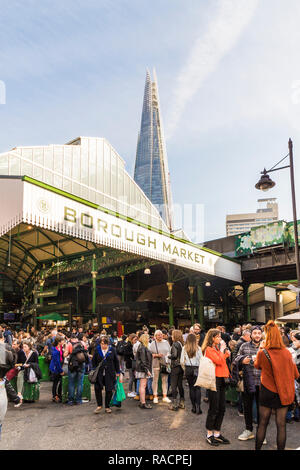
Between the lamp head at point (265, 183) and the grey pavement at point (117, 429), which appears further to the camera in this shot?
the lamp head at point (265, 183)

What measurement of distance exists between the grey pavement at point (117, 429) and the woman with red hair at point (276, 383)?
91 cm

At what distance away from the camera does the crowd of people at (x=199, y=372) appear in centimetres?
495

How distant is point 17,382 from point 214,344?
631 centimetres

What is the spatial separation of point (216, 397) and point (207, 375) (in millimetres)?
365

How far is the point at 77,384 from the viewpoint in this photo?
940 cm

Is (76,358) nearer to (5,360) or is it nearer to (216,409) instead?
(5,360)

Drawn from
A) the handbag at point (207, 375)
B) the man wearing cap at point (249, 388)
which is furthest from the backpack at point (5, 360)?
the man wearing cap at point (249, 388)

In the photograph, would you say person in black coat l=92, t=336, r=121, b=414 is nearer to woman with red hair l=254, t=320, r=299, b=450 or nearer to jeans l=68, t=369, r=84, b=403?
jeans l=68, t=369, r=84, b=403

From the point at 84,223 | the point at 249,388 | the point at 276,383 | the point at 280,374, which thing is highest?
the point at 84,223

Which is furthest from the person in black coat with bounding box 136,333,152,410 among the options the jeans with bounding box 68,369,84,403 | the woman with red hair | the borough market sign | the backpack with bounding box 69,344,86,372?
the borough market sign

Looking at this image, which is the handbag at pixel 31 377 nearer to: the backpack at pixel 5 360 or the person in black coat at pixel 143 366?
the person in black coat at pixel 143 366

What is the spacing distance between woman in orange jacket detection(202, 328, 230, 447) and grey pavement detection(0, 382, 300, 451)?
0.61 feet

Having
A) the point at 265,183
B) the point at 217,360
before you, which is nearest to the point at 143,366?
the point at 217,360
